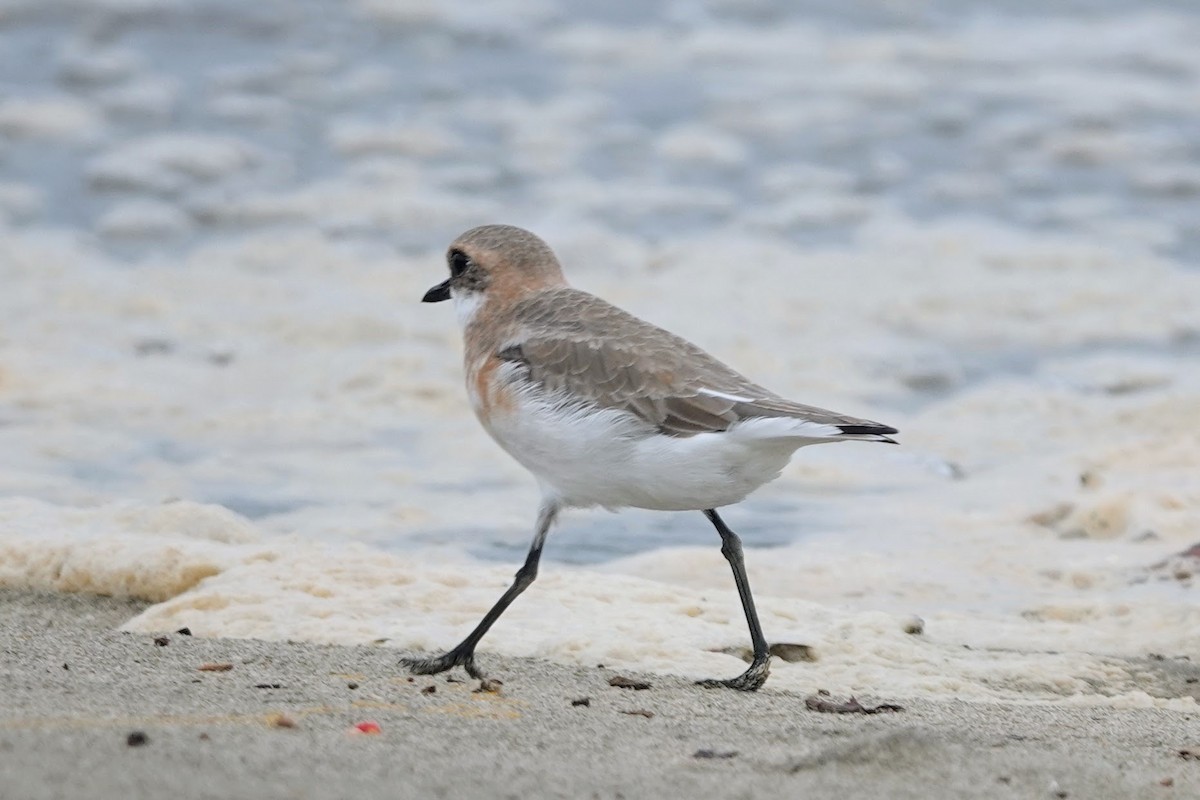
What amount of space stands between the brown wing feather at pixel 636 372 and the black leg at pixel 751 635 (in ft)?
1.43

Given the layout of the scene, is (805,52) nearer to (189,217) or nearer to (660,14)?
(660,14)

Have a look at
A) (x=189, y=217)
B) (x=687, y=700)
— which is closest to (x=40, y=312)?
(x=189, y=217)

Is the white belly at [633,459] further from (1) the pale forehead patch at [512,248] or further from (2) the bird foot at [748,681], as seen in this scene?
(1) the pale forehead patch at [512,248]

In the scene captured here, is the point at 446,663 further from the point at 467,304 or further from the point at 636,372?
the point at 467,304

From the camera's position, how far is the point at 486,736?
3.53 metres

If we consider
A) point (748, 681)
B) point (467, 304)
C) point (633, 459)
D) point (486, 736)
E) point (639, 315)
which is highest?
point (467, 304)

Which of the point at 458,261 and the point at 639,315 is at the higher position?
the point at 458,261

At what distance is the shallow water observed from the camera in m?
5.23

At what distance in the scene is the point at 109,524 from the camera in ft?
18.4

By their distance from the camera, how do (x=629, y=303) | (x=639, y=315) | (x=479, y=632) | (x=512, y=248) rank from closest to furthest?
(x=479, y=632)
(x=512, y=248)
(x=639, y=315)
(x=629, y=303)

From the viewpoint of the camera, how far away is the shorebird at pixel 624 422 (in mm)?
4211

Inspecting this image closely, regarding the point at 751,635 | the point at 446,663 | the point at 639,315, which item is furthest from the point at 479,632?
the point at 639,315

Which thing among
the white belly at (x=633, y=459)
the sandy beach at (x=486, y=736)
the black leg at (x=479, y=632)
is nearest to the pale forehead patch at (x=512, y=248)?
the white belly at (x=633, y=459)

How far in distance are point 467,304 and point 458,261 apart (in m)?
0.15
